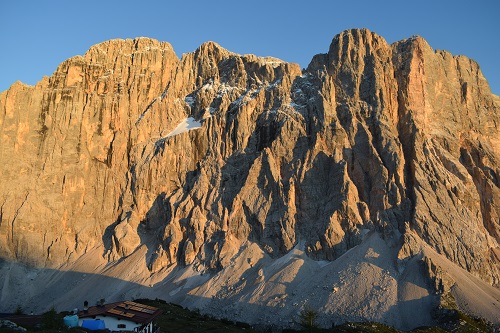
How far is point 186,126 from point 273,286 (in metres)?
47.9

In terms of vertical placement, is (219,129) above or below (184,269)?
above

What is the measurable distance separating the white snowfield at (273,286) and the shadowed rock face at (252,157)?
2364 millimetres

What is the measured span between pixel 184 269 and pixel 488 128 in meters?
66.6

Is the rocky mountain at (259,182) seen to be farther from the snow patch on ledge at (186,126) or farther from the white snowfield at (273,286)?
the snow patch on ledge at (186,126)

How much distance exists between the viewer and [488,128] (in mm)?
103062

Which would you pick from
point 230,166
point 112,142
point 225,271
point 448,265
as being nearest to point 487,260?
point 448,265

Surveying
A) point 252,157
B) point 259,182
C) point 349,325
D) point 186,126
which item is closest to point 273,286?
point 349,325

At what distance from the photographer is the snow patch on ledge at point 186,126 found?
111 meters

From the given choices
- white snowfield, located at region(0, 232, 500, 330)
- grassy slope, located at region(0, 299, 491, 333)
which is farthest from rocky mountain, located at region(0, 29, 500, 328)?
grassy slope, located at region(0, 299, 491, 333)

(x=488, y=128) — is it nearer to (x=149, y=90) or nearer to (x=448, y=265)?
(x=448, y=265)

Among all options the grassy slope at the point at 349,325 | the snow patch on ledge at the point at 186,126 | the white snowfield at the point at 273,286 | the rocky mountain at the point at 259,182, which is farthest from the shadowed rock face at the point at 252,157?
the grassy slope at the point at 349,325

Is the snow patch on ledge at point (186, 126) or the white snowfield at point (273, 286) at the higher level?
the snow patch on ledge at point (186, 126)

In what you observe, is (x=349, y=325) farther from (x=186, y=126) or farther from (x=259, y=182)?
(x=186, y=126)

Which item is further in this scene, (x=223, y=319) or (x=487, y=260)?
(x=487, y=260)
